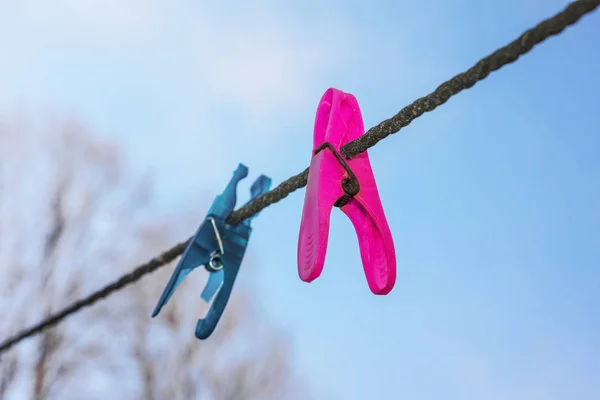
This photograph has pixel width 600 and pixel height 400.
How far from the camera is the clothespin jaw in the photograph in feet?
4.88

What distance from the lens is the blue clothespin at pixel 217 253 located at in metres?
1.49

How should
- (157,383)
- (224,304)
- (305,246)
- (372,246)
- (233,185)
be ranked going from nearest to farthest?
(305,246) → (372,246) → (224,304) → (233,185) → (157,383)

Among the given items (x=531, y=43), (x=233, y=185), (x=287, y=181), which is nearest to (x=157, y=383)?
(x=233, y=185)

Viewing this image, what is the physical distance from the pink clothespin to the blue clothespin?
0.51 m

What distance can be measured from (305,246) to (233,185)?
0.70m

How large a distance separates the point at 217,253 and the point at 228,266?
5 cm

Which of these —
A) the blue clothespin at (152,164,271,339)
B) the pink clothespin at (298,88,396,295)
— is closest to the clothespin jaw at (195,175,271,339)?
the blue clothespin at (152,164,271,339)

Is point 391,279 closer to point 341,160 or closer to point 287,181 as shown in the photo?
point 341,160

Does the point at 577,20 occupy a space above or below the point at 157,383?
above

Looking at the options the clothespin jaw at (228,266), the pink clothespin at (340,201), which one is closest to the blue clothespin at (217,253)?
the clothespin jaw at (228,266)

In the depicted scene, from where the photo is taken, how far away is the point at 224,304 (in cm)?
151

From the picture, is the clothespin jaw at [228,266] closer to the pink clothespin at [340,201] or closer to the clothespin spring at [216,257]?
the clothespin spring at [216,257]

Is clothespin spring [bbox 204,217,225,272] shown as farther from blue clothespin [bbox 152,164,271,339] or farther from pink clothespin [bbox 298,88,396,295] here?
pink clothespin [bbox 298,88,396,295]

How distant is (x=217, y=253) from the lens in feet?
5.13
